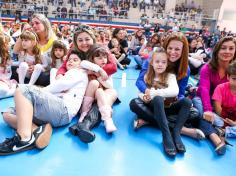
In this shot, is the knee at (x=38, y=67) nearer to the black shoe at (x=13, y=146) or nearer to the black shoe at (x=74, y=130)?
the black shoe at (x=74, y=130)

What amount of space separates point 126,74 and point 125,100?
1.43 m

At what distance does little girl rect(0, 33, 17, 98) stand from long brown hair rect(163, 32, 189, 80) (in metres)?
1.96

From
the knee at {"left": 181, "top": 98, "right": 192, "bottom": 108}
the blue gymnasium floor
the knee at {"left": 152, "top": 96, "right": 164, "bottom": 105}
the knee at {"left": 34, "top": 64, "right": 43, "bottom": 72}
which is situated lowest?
the blue gymnasium floor

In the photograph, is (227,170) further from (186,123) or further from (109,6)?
(109,6)

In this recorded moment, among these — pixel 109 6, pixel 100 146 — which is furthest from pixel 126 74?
pixel 109 6

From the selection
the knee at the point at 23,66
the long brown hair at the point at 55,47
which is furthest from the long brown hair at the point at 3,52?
the long brown hair at the point at 55,47

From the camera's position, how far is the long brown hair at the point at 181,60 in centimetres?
220

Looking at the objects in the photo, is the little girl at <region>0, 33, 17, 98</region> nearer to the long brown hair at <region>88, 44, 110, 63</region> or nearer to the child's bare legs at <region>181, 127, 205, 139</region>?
the long brown hair at <region>88, 44, 110, 63</region>

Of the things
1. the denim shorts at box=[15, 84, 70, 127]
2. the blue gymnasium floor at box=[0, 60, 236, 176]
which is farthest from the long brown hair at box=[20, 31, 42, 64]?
the denim shorts at box=[15, 84, 70, 127]

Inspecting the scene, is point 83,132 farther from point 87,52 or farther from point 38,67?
point 38,67

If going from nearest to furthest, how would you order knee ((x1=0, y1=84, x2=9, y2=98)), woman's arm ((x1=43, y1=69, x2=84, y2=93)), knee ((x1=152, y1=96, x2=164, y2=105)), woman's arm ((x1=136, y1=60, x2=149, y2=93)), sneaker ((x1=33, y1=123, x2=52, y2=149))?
sneaker ((x1=33, y1=123, x2=52, y2=149)), knee ((x1=152, y1=96, x2=164, y2=105)), woman's arm ((x1=43, y1=69, x2=84, y2=93)), woman's arm ((x1=136, y1=60, x2=149, y2=93)), knee ((x1=0, y1=84, x2=9, y2=98))

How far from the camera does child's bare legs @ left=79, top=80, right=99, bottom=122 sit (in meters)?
2.19

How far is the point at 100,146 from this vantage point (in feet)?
6.17

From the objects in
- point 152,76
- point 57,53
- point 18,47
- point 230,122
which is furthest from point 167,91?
point 18,47
